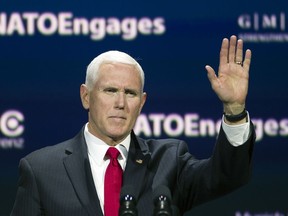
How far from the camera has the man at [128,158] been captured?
101 inches

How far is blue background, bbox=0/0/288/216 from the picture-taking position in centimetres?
396

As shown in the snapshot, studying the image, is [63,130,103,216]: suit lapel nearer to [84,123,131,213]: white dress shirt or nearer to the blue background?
[84,123,131,213]: white dress shirt

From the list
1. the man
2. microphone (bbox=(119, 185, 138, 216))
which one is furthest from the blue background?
microphone (bbox=(119, 185, 138, 216))

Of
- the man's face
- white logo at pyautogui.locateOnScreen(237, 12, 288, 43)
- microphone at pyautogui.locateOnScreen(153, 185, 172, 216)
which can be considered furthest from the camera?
white logo at pyautogui.locateOnScreen(237, 12, 288, 43)

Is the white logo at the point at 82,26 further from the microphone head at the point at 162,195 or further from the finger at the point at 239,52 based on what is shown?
the microphone head at the point at 162,195

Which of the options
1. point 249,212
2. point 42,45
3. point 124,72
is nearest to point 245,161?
point 124,72

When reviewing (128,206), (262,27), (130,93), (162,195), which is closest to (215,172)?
(130,93)

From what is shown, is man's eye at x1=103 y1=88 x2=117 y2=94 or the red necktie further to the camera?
man's eye at x1=103 y1=88 x2=117 y2=94

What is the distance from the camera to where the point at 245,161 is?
2.58m

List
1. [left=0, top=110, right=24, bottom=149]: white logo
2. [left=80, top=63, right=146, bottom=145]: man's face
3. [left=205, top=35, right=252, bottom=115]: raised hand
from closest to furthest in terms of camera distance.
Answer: [left=205, top=35, right=252, bottom=115]: raised hand < [left=80, top=63, right=146, bottom=145]: man's face < [left=0, top=110, right=24, bottom=149]: white logo

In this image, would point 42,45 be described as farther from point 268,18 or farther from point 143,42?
point 268,18

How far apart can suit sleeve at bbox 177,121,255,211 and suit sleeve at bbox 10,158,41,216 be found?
58 cm

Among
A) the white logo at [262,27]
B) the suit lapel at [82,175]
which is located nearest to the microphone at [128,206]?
the suit lapel at [82,175]

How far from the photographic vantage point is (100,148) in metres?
2.78
